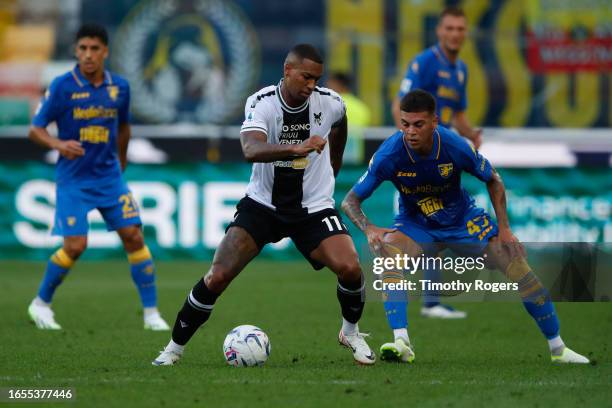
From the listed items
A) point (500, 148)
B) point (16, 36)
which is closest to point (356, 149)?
point (500, 148)

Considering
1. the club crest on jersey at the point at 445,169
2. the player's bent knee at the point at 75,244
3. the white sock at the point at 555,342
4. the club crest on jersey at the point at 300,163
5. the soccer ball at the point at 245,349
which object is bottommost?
the white sock at the point at 555,342

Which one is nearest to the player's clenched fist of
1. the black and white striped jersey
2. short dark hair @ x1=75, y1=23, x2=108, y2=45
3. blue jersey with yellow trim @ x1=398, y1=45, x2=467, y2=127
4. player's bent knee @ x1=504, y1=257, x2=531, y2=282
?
short dark hair @ x1=75, y1=23, x2=108, y2=45

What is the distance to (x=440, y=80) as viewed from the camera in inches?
435

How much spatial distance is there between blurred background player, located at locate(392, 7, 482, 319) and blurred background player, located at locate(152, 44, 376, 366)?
3.06m

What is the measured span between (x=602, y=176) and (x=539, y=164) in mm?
1643

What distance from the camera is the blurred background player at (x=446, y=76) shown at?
10969mm

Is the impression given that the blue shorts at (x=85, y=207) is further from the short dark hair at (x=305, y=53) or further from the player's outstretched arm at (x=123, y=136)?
the short dark hair at (x=305, y=53)

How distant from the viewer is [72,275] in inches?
589

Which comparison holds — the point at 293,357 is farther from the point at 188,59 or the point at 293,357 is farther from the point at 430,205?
the point at 188,59

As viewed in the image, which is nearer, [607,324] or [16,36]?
[607,324]

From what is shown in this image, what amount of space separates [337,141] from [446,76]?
122 inches

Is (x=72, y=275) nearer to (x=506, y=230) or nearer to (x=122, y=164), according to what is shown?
(x=122, y=164)

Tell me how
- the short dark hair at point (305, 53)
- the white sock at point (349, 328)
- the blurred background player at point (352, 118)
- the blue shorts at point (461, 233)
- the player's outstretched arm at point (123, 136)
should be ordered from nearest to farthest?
the short dark hair at point (305, 53) < the white sock at point (349, 328) < the blue shorts at point (461, 233) < the player's outstretched arm at point (123, 136) < the blurred background player at point (352, 118)

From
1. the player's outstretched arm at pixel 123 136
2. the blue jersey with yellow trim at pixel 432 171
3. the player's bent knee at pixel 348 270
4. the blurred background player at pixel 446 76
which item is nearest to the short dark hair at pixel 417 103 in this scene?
the blue jersey with yellow trim at pixel 432 171
